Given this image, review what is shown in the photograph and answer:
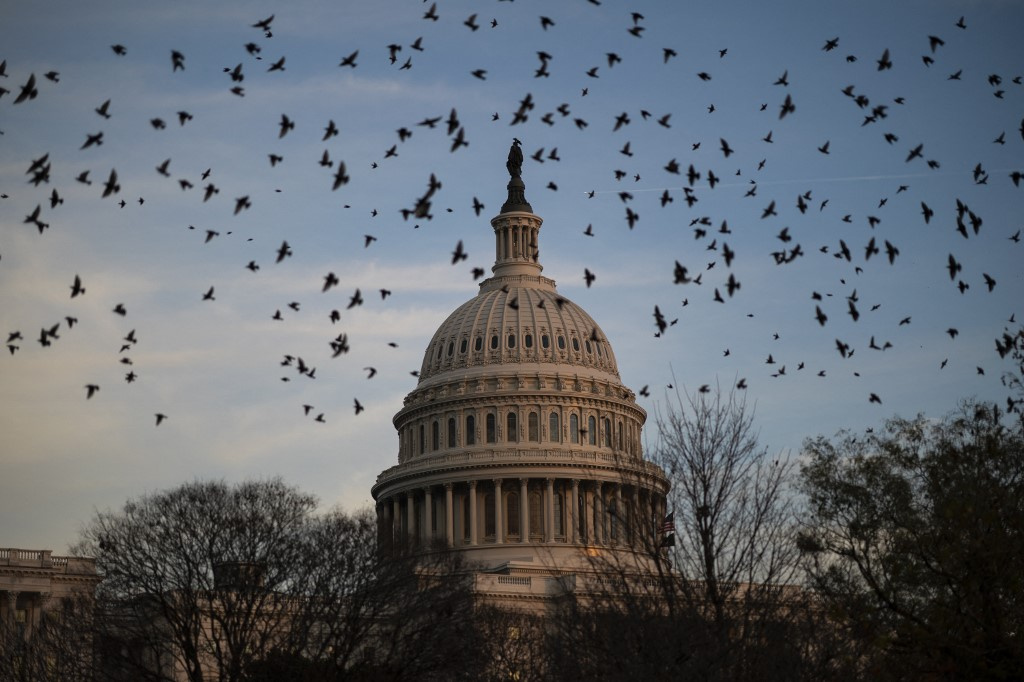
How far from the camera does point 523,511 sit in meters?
155

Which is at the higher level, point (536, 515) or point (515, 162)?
point (515, 162)

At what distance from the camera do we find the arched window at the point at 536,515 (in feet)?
509

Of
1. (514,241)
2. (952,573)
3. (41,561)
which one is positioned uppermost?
(514,241)

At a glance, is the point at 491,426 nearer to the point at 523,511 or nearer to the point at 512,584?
the point at 523,511

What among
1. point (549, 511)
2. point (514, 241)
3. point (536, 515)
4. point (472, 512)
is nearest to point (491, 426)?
point (472, 512)

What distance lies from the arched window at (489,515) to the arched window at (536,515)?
335 cm

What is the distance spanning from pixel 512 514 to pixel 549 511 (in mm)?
4215

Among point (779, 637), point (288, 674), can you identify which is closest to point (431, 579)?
point (288, 674)

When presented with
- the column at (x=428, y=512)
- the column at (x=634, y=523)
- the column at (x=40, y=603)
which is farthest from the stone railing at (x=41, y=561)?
the column at (x=634, y=523)

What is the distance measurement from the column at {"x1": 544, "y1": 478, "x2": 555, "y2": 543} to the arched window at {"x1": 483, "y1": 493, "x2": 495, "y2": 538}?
5031mm

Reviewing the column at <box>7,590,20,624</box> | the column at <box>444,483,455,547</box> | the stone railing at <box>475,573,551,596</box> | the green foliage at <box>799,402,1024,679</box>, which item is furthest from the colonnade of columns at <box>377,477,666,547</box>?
the green foliage at <box>799,402,1024,679</box>

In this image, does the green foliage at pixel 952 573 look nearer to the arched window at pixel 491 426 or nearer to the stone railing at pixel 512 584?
the stone railing at pixel 512 584

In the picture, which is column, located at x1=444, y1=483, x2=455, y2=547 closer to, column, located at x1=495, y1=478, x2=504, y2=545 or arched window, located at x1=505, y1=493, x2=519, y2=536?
column, located at x1=495, y1=478, x2=504, y2=545

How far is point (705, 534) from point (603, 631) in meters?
5.30
